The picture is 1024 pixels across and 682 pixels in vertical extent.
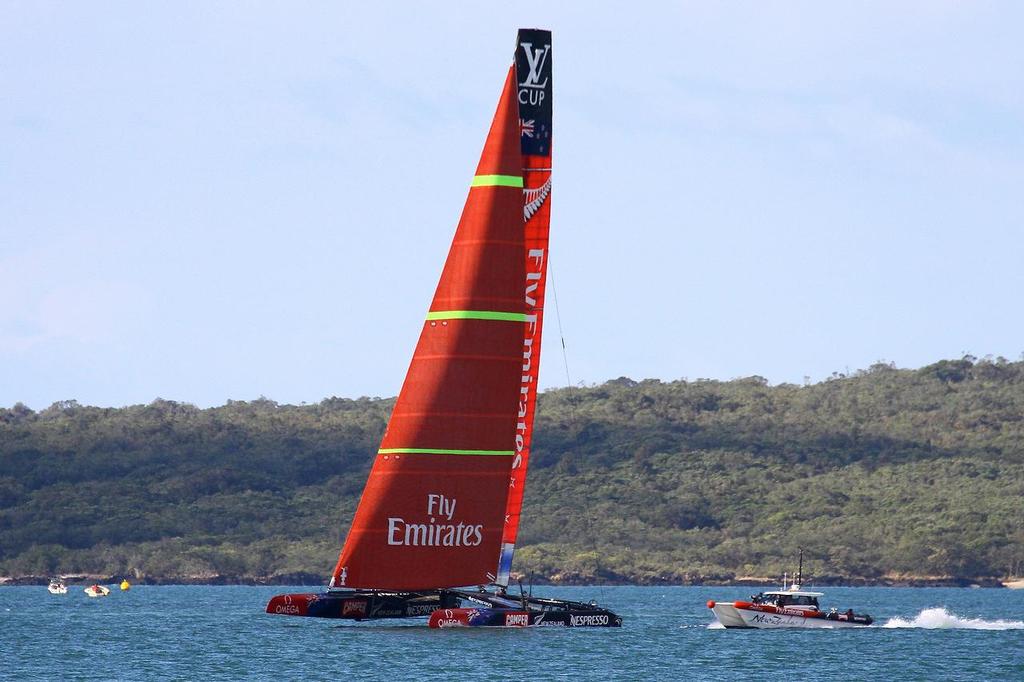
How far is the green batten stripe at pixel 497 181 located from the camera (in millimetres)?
63562

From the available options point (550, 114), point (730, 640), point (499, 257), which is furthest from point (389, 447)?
point (730, 640)

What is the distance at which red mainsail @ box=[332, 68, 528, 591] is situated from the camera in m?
63.1

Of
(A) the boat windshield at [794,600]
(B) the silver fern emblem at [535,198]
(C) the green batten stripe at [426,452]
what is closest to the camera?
(C) the green batten stripe at [426,452]

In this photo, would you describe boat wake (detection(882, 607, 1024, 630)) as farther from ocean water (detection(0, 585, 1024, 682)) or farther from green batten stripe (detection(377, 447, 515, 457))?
green batten stripe (detection(377, 447, 515, 457))

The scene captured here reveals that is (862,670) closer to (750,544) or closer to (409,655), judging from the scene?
(409,655)

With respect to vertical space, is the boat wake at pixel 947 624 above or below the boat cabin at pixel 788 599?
below

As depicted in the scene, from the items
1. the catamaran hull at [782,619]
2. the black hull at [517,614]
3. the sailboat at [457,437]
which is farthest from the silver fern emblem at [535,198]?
the catamaran hull at [782,619]

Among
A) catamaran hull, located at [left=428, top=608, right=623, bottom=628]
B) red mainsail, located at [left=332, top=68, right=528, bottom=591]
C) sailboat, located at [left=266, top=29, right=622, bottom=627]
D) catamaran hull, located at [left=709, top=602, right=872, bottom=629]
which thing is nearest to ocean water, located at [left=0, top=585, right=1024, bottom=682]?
catamaran hull, located at [left=709, top=602, right=872, bottom=629]

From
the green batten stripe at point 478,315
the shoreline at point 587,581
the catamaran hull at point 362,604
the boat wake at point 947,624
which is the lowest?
the shoreline at point 587,581

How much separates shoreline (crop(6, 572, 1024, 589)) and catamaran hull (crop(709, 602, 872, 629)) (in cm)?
10111

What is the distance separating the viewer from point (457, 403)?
207 ft

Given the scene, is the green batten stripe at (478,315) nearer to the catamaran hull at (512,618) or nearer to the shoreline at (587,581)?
the catamaran hull at (512,618)

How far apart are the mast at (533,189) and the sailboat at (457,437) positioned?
7.18ft

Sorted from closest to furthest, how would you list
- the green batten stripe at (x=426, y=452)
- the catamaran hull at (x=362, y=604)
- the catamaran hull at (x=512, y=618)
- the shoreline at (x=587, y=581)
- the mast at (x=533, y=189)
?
the catamaran hull at (x=362, y=604) < the green batten stripe at (x=426, y=452) < the catamaran hull at (x=512, y=618) < the mast at (x=533, y=189) < the shoreline at (x=587, y=581)
